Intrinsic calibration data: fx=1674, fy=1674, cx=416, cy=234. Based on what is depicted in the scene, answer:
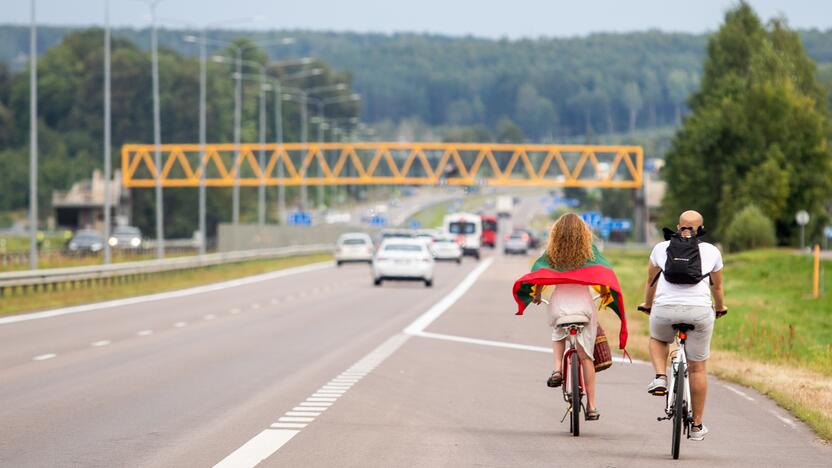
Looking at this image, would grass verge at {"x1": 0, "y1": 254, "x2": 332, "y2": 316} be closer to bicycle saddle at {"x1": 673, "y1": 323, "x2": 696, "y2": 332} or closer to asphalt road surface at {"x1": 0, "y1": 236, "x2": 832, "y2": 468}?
asphalt road surface at {"x1": 0, "y1": 236, "x2": 832, "y2": 468}

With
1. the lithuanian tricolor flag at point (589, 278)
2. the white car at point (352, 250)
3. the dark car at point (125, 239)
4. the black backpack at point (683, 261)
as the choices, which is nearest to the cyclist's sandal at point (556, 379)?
the lithuanian tricolor flag at point (589, 278)

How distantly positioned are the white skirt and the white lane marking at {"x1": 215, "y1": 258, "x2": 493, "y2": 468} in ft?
7.00

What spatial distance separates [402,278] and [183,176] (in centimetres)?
9517

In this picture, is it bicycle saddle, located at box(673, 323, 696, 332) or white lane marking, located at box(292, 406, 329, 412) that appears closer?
bicycle saddle, located at box(673, 323, 696, 332)

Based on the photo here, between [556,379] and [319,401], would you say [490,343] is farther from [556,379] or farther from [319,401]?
[556,379]

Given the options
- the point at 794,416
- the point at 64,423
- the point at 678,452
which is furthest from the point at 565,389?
the point at 64,423

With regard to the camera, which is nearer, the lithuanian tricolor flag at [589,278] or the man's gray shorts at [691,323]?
the man's gray shorts at [691,323]

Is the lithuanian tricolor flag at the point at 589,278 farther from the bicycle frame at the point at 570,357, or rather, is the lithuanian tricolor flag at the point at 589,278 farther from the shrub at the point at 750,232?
the shrub at the point at 750,232

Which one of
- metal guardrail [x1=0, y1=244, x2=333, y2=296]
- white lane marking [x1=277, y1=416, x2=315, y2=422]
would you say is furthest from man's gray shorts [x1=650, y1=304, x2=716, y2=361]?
metal guardrail [x1=0, y1=244, x2=333, y2=296]

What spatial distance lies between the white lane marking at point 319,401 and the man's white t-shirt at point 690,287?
2.87 metres

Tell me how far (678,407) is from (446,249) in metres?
65.2

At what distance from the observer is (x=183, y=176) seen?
5531 inches

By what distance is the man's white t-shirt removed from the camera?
11.6 metres

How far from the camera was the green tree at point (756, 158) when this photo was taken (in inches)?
3223
